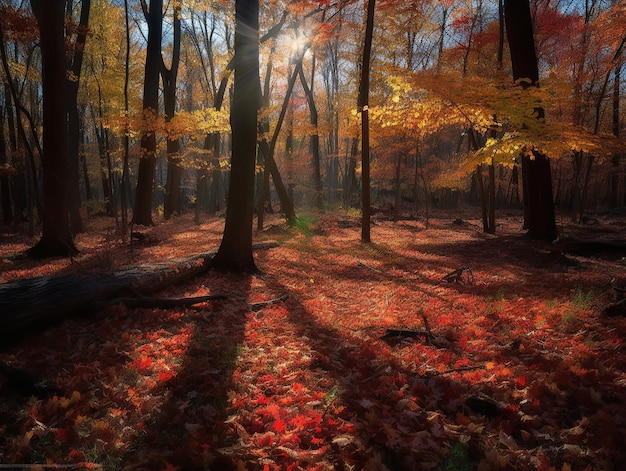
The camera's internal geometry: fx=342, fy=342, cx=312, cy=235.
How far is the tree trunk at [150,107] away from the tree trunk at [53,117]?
13.5ft

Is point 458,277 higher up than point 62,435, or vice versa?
point 458,277

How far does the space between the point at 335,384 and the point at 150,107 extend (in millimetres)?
14715

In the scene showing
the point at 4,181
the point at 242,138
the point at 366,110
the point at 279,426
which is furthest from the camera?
the point at 4,181

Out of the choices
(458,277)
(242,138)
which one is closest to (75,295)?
(242,138)

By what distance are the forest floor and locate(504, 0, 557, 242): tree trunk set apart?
13.1 feet

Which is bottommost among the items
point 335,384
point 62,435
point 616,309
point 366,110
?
point 335,384

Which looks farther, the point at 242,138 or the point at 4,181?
the point at 4,181

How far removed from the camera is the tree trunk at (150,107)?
15.0 meters

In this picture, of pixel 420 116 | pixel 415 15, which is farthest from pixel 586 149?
pixel 415 15

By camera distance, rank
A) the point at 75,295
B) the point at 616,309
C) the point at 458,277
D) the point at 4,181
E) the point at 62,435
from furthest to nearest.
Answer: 1. the point at 4,181
2. the point at 458,277
3. the point at 75,295
4. the point at 616,309
5. the point at 62,435

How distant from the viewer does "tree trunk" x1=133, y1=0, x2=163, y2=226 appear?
49.3 ft

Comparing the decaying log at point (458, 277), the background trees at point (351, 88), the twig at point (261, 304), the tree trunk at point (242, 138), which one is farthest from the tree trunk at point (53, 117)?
the decaying log at point (458, 277)

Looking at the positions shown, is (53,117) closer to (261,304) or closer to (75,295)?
(75,295)

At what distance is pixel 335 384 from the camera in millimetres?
3684
